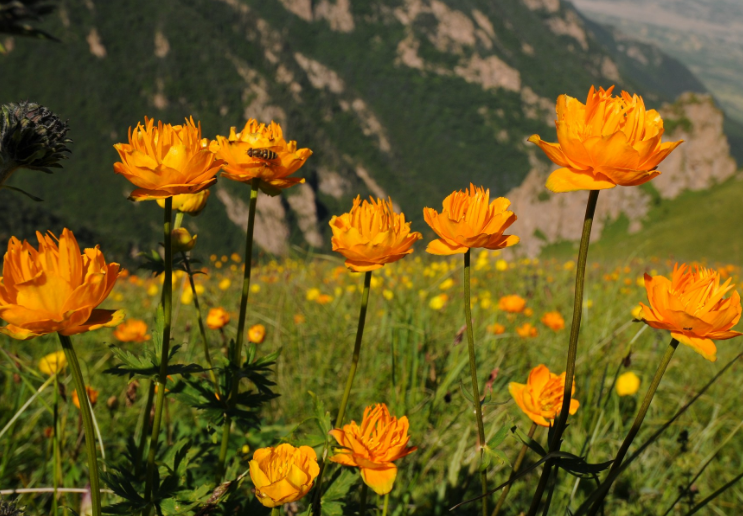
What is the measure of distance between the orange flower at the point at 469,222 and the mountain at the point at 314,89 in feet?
134

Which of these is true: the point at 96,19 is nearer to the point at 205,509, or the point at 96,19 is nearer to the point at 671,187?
the point at 671,187

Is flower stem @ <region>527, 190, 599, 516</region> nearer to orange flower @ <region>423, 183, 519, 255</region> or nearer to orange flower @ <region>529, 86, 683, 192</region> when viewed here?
orange flower @ <region>529, 86, 683, 192</region>

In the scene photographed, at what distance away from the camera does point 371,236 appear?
99 centimetres

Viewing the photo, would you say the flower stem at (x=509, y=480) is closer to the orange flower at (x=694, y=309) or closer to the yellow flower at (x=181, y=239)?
the orange flower at (x=694, y=309)

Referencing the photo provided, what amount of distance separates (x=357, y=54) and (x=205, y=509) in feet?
456

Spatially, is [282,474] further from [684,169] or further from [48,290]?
[684,169]

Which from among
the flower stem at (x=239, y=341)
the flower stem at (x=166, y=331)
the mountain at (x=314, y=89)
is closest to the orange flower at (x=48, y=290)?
the flower stem at (x=166, y=331)

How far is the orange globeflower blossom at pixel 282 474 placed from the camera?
0.87 metres

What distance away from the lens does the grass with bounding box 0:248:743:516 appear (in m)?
1.74

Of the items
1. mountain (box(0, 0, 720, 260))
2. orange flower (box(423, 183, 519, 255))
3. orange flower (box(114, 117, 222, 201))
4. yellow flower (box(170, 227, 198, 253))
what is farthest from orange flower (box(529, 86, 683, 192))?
mountain (box(0, 0, 720, 260))

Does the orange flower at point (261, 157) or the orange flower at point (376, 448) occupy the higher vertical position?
the orange flower at point (261, 157)

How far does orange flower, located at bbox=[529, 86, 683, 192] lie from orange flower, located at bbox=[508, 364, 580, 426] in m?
0.50

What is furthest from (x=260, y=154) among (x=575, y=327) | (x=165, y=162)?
(x=575, y=327)

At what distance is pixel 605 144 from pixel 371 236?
46 cm
